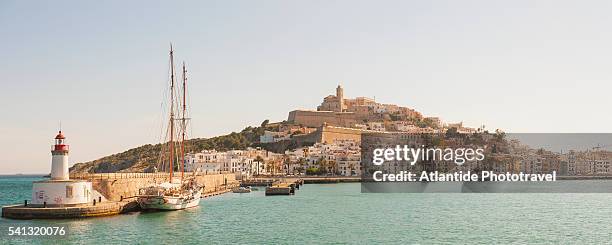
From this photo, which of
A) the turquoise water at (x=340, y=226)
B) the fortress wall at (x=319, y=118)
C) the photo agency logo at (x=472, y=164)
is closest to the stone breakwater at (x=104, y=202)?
the turquoise water at (x=340, y=226)

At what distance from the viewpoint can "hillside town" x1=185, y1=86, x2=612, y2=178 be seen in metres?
119

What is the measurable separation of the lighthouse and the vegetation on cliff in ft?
325

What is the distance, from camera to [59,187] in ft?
111

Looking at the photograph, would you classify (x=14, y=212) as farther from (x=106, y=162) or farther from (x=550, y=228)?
(x=106, y=162)

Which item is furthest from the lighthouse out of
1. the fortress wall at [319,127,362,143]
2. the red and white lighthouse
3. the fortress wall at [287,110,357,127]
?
the fortress wall at [287,110,357,127]

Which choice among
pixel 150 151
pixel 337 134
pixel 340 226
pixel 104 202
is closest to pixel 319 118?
pixel 337 134

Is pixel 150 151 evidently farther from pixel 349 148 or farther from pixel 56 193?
pixel 56 193

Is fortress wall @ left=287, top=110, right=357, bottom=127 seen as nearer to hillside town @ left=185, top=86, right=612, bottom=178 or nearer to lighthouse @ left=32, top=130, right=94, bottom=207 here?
hillside town @ left=185, top=86, right=612, bottom=178

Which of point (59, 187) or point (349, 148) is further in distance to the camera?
point (349, 148)

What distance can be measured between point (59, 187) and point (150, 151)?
125 meters

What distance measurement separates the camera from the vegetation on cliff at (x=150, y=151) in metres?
143

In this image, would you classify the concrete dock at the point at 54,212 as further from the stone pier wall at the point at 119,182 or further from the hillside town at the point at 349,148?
the hillside town at the point at 349,148

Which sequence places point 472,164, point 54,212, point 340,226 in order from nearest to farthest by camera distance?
point 54,212, point 340,226, point 472,164

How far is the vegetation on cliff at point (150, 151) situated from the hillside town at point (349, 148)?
429 centimetres
